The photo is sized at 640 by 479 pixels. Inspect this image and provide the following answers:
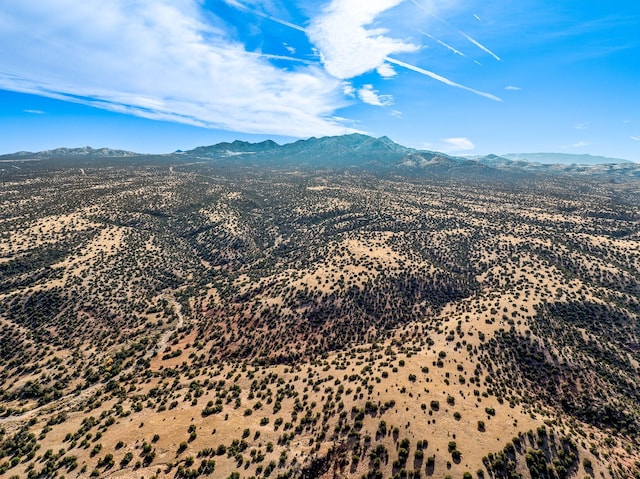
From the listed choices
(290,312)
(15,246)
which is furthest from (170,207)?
(290,312)

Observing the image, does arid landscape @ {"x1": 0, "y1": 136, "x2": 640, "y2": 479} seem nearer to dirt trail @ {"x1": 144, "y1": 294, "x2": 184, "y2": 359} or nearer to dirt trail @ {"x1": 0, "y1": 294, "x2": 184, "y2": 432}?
dirt trail @ {"x1": 0, "y1": 294, "x2": 184, "y2": 432}

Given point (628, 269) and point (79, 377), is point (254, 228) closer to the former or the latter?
point (79, 377)

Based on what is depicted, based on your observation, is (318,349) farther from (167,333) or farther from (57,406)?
(57,406)

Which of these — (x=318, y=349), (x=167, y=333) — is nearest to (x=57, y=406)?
(x=167, y=333)

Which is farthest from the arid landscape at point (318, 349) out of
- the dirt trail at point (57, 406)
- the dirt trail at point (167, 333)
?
the dirt trail at point (167, 333)

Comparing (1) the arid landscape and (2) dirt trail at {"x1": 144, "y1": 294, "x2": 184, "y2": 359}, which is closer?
(1) the arid landscape

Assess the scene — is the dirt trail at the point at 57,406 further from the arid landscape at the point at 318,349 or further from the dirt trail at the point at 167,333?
the dirt trail at the point at 167,333

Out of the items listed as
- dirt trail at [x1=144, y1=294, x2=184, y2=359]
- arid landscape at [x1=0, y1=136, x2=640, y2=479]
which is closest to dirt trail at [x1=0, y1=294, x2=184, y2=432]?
arid landscape at [x1=0, y1=136, x2=640, y2=479]

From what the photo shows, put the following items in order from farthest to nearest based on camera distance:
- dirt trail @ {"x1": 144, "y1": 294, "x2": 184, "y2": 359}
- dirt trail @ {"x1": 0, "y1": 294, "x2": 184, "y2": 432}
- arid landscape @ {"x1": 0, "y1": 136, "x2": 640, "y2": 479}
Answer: dirt trail @ {"x1": 144, "y1": 294, "x2": 184, "y2": 359} → dirt trail @ {"x1": 0, "y1": 294, "x2": 184, "y2": 432} → arid landscape @ {"x1": 0, "y1": 136, "x2": 640, "y2": 479}
